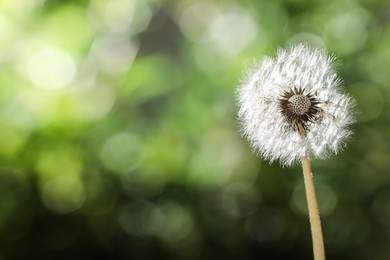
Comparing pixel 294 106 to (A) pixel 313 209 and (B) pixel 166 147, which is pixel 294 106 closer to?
(A) pixel 313 209

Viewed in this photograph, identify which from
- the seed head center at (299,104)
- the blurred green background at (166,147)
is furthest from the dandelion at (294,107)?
the blurred green background at (166,147)

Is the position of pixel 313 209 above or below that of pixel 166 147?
below

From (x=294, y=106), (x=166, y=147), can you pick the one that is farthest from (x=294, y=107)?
(x=166, y=147)

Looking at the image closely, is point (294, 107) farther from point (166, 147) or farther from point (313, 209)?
point (166, 147)

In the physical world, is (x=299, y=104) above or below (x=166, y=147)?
below

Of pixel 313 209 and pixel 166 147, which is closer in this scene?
pixel 313 209

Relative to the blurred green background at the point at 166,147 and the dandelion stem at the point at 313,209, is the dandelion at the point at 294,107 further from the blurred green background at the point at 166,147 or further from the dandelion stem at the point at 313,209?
the blurred green background at the point at 166,147

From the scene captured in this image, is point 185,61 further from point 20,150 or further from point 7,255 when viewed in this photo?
point 7,255
